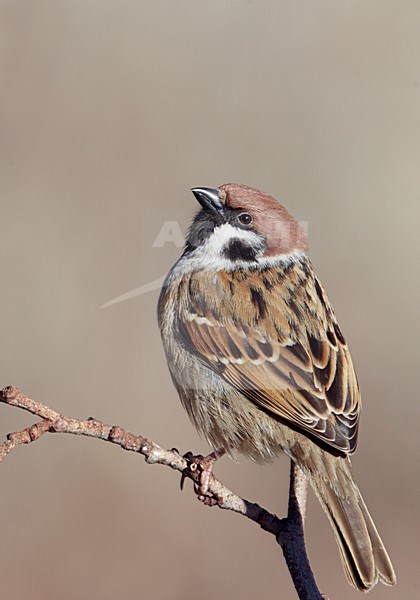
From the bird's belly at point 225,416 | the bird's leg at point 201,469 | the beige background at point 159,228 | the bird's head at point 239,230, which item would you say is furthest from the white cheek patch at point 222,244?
the beige background at point 159,228

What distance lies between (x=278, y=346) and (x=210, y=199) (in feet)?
2.16

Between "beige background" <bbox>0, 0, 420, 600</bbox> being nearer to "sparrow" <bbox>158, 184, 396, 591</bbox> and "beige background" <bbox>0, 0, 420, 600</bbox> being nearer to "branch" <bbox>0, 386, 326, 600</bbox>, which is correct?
"sparrow" <bbox>158, 184, 396, 591</bbox>

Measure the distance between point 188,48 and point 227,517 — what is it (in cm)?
356

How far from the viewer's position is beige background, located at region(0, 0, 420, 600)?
5.98 metres

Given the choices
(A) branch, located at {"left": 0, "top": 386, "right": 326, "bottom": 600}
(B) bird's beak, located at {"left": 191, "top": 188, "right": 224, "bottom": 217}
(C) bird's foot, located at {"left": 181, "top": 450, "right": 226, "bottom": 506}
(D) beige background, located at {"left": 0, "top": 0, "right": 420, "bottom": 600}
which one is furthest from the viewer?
(D) beige background, located at {"left": 0, "top": 0, "right": 420, "bottom": 600}

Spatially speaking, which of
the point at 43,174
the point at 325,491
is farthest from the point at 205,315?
the point at 43,174

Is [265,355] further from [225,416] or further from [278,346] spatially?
[225,416]

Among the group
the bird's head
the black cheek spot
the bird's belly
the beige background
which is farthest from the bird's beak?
the beige background

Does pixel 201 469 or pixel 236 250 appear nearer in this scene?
pixel 201 469

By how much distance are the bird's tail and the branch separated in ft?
0.38

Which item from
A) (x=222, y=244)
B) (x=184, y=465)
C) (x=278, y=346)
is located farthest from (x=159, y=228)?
(x=184, y=465)

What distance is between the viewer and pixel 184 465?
2.84 m

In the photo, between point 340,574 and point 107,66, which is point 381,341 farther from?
point 107,66

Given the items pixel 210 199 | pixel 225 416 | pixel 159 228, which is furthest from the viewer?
pixel 159 228
